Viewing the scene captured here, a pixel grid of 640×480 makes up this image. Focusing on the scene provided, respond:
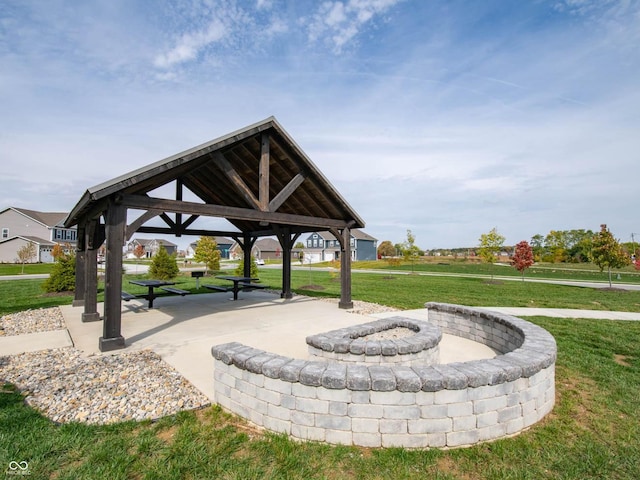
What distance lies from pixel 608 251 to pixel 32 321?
2551 centimetres

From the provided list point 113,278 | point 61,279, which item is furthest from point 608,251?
point 61,279

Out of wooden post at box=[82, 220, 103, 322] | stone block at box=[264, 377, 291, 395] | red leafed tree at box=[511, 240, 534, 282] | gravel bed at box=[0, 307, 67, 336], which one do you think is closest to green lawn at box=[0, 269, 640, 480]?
stone block at box=[264, 377, 291, 395]

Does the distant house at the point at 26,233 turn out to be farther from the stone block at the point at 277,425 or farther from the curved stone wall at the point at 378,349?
the stone block at the point at 277,425

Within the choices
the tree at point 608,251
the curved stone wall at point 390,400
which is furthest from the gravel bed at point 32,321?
the tree at point 608,251

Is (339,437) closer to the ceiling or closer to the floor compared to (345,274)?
closer to the floor

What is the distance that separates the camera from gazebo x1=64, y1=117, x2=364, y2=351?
633 cm

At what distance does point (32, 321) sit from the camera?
8.55m

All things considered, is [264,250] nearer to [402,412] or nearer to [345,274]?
[345,274]

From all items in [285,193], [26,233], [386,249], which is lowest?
[386,249]

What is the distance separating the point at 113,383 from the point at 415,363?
4499 millimetres

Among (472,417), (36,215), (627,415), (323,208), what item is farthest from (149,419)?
(36,215)

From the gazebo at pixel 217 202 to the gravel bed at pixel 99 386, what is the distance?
945 mm

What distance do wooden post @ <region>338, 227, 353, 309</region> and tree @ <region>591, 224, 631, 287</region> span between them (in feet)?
52.8

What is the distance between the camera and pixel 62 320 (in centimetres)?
870
